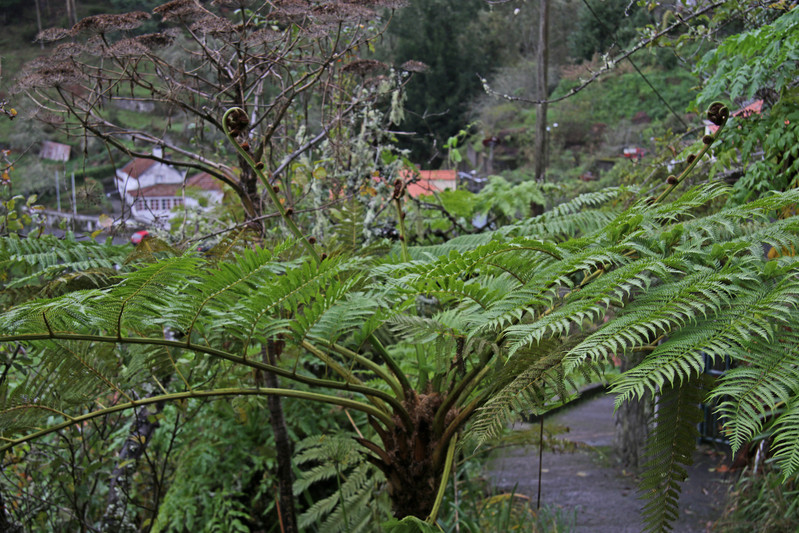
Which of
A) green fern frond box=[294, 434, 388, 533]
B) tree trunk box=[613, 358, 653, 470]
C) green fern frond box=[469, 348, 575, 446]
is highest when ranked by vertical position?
green fern frond box=[469, 348, 575, 446]

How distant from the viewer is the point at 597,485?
3410mm

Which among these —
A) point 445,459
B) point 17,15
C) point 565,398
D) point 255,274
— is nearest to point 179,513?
point 445,459

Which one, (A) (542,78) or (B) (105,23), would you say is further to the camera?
(A) (542,78)

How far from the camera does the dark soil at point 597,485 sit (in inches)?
108

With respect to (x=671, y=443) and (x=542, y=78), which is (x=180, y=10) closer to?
(x=671, y=443)

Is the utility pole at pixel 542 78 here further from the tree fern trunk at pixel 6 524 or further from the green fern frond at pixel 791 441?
the green fern frond at pixel 791 441

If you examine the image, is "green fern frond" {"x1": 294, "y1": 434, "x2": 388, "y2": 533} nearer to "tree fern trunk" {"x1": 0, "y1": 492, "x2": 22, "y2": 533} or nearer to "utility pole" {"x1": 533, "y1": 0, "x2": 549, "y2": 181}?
"tree fern trunk" {"x1": 0, "y1": 492, "x2": 22, "y2": 533}

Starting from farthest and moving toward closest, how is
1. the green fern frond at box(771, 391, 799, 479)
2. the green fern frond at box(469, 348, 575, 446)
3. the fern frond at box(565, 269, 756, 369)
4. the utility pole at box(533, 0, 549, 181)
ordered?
the utility pole at box(533, 0, 549, 181), the green fern frond at box(469, 348, 575, 446), the fern frond at box(565, 269, 756, 369), the green fern frond at box(771, 391, 799, 479)

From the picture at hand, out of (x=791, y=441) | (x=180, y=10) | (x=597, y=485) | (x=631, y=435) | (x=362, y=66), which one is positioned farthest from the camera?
(x=631, y=435)

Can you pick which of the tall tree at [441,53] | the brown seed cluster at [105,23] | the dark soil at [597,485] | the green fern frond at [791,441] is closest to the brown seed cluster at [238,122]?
the brown seed cluster at [105,23]

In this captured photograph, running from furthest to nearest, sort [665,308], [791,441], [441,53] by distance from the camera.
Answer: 1. [441,53]
2. [665,308]
3. [791,441]

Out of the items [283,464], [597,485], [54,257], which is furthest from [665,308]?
[597,485]

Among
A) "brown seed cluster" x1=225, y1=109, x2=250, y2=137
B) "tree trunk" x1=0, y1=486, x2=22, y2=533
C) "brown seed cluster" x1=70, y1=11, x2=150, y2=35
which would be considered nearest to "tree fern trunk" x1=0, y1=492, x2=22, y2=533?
"tree trunk" x1=0, y1=486, x2=22, y2=533

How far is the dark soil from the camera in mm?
2756
